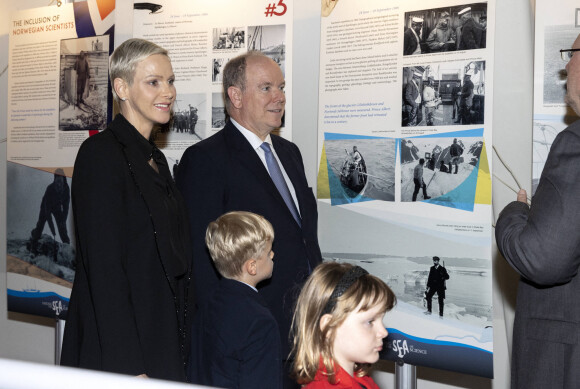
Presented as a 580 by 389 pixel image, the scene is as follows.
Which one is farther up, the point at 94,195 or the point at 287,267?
the point at 94,195

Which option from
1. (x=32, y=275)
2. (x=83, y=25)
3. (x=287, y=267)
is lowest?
A: (x=32, y=275)

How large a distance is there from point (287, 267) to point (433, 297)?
75 cm

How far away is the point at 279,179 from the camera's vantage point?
306 centimetres

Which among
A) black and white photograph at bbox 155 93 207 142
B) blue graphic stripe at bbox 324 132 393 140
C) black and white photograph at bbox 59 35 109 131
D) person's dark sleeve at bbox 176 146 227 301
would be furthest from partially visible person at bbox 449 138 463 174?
black and white photograph at bbox 59 35 109 131

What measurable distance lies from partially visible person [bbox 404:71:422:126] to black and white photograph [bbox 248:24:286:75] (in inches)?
30.1

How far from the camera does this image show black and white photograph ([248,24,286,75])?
3.68 meters

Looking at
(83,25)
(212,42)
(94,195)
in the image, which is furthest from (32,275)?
(94,195)

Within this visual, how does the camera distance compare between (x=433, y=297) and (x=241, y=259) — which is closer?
(x=241, y=259)

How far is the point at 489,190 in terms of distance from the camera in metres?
2.97

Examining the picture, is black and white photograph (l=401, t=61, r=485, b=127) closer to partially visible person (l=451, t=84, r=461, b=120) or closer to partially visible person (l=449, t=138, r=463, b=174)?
partially visible person (l=451, t=84, r=461, b=120)

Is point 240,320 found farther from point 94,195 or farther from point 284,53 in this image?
point 284,53

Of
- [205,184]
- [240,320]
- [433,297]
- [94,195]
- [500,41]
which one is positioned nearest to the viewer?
[94,195]

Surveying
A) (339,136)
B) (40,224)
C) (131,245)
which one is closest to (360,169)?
(339,136)

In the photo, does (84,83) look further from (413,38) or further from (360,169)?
(413,38)
